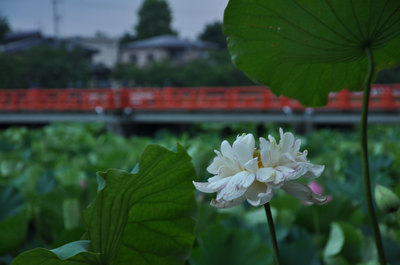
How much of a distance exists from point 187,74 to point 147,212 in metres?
16.3

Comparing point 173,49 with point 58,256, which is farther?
point 173,49

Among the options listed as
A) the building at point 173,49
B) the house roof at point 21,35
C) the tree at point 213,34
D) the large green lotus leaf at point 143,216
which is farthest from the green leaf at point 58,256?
the house roof at point 21,35

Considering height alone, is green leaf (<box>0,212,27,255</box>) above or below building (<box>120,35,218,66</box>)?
below

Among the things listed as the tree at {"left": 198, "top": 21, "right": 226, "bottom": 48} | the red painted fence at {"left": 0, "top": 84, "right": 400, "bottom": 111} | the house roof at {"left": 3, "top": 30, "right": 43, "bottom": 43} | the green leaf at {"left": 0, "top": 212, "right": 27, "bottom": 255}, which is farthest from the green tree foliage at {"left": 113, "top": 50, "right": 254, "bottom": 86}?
the green leaf at {"left": 0, "top": 212, "right": 27, "bottom": 255}

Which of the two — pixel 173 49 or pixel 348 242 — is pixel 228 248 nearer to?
pixel 348 242

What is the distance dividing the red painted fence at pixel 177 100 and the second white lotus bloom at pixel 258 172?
6725 millimetres

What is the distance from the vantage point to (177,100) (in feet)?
26.1

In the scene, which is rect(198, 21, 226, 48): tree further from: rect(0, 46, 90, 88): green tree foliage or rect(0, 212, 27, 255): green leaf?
rect(0, 212, 27, 255): green leaf

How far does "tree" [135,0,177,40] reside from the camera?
26.5 metres

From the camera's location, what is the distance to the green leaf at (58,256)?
30 centimetres

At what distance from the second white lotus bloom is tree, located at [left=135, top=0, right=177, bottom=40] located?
27.0 meters

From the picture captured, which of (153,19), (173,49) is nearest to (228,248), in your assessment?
(173,49)

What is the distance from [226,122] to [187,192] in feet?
24.0

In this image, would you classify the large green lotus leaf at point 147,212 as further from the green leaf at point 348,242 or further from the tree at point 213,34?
the tree at point 213,34
